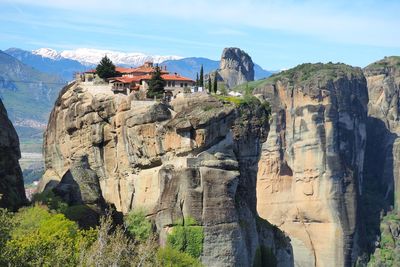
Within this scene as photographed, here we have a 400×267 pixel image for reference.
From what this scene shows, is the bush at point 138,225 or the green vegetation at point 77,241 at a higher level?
the green vegetation at point 77,241

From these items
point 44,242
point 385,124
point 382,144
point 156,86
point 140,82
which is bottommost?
point 382,144

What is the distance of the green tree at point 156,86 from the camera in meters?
60.9

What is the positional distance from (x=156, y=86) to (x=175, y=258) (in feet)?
56.6

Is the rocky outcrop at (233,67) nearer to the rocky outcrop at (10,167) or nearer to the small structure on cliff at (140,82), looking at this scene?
the small structure on cliff at (140,82)

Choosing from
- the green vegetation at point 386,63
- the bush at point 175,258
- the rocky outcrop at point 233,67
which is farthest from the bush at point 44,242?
the rocky outcrop at point 233,67

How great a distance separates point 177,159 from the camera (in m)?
54.3

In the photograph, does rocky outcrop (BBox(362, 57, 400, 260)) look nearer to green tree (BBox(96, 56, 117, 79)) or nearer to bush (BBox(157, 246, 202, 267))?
green tree (BBox(96, 56, 117, 79))

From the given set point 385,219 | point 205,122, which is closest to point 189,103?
point 205,122

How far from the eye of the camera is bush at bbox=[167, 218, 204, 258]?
169 feet

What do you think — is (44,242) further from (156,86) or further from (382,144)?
(382,144)

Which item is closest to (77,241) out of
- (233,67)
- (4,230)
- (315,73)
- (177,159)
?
(4,230)

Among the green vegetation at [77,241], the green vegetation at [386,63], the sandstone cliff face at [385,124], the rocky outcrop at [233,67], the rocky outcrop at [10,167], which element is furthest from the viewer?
the rocky outcrop at [233,67]

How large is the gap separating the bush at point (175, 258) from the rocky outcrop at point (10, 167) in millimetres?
9830

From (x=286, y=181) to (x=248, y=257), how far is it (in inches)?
2315
